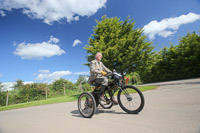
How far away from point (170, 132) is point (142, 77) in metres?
23.9

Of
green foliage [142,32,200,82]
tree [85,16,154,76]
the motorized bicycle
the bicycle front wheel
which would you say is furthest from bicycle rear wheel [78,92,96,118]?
green foliage [142,32,200,82]

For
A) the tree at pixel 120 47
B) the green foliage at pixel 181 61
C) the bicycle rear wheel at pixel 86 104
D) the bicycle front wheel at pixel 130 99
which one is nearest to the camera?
the bicycle front wheel at pixel 130 99

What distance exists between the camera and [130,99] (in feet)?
9.04

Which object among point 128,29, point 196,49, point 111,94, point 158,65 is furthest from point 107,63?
point 196,49

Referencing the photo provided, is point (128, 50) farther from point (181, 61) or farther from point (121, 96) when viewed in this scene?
point (181, 61)

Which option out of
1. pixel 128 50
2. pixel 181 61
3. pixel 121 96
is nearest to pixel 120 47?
pixel 128 50

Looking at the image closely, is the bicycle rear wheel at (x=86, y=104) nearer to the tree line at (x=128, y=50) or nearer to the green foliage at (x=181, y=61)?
the tree line at (x=128, y=50)

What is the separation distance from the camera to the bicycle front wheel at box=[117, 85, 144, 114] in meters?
2.63

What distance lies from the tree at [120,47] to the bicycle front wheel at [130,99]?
7.44 meters

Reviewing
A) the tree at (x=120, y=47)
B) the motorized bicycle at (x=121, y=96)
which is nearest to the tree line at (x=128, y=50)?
the tree at (x=120, y=47)

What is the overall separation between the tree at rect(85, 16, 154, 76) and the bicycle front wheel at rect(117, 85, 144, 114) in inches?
293

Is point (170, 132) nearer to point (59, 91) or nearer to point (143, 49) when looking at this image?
point (143, 49)

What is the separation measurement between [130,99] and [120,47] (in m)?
8.61

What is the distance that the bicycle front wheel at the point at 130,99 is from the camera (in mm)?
2635
